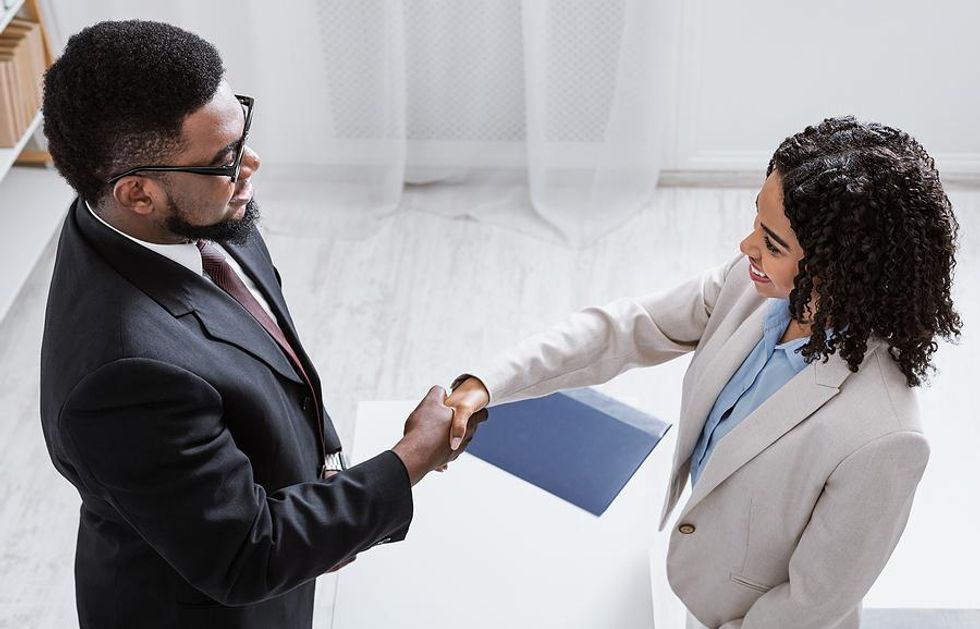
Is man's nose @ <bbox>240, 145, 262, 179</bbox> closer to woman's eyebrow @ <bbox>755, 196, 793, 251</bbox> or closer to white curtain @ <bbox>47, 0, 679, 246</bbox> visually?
woman's eyebrow @ <bbox>755, 196, 793, 251</bbox>

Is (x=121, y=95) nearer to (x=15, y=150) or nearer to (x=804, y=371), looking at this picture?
(x=804, y=371)

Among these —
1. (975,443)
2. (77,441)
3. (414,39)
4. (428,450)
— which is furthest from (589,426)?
(414,39)

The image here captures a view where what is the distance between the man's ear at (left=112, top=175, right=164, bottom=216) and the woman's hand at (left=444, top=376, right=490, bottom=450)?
0.60 metres

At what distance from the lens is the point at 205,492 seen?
153 cm

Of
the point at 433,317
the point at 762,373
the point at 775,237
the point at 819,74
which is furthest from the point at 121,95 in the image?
the point at 819,74

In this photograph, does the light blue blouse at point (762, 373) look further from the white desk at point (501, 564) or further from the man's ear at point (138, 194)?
the man's ear at point (138, 194)

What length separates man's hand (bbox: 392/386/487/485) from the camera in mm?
1782

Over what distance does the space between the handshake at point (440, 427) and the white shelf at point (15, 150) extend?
2.06m

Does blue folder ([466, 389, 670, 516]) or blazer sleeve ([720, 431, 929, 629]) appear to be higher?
blazer sleeve ([720, 431, 929, 629])

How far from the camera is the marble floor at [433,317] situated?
278cm

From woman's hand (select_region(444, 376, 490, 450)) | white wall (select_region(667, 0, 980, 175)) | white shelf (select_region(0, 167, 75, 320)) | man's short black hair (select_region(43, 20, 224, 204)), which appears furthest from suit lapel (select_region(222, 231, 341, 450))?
white wall (select_region(667, 0, 980, 175))

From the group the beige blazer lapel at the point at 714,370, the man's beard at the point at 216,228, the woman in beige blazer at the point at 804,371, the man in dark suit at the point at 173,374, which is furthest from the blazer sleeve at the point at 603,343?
the man's beard at the point at 216,228

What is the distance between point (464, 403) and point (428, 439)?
102 millimetres

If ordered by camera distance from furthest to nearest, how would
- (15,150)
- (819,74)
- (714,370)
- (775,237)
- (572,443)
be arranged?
(819,74) → (15,150) → (572,443) → (714,370) → (775,237)
